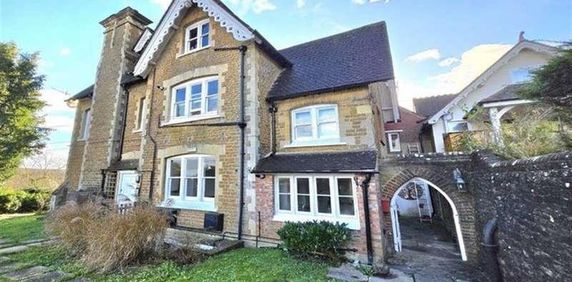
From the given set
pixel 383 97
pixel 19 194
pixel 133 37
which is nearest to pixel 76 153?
pixel 19 194

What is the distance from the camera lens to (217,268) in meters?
6.18

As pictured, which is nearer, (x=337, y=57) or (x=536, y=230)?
(x=536, y=230)

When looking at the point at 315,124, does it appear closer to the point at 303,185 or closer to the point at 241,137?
the point at 303,185

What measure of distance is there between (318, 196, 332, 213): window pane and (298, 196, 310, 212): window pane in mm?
408

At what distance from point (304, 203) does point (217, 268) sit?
135 inches

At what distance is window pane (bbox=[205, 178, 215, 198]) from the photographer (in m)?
9.74

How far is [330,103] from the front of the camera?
29.6ft

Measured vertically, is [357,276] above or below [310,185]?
below

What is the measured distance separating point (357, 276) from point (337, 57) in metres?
Answer: 8.65

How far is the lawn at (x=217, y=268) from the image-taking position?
5.61 m

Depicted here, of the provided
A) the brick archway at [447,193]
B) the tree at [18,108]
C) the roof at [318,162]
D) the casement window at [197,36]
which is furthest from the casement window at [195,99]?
the tree at [18,108]

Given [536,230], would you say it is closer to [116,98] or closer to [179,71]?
[179,71]

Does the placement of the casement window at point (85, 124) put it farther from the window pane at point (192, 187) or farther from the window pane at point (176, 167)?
the window pane at point (192, 187)

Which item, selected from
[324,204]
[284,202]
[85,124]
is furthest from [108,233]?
[85,124]
